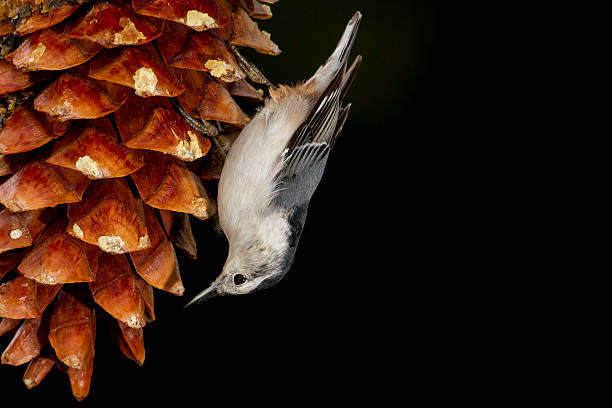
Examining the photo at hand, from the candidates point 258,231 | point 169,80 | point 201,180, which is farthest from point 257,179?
point 169,80

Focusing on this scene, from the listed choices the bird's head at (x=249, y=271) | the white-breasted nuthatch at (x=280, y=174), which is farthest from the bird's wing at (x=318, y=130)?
the bird's head at (x=249, y=271)

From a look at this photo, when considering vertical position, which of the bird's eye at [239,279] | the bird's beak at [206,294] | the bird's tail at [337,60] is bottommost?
the bird's beak at [206,294]

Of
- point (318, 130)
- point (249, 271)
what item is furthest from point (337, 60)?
point (249, 271)

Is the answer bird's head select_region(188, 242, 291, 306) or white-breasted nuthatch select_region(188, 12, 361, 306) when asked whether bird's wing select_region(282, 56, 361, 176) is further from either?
bird's head select_region(188, 242, 291, 306)

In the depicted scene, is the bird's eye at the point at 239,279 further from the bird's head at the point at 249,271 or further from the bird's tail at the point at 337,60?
the bird's tail at the point at 337,60

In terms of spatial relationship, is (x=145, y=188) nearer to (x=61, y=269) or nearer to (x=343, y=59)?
(x=61, y=269)

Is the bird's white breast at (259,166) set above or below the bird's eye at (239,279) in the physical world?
above
